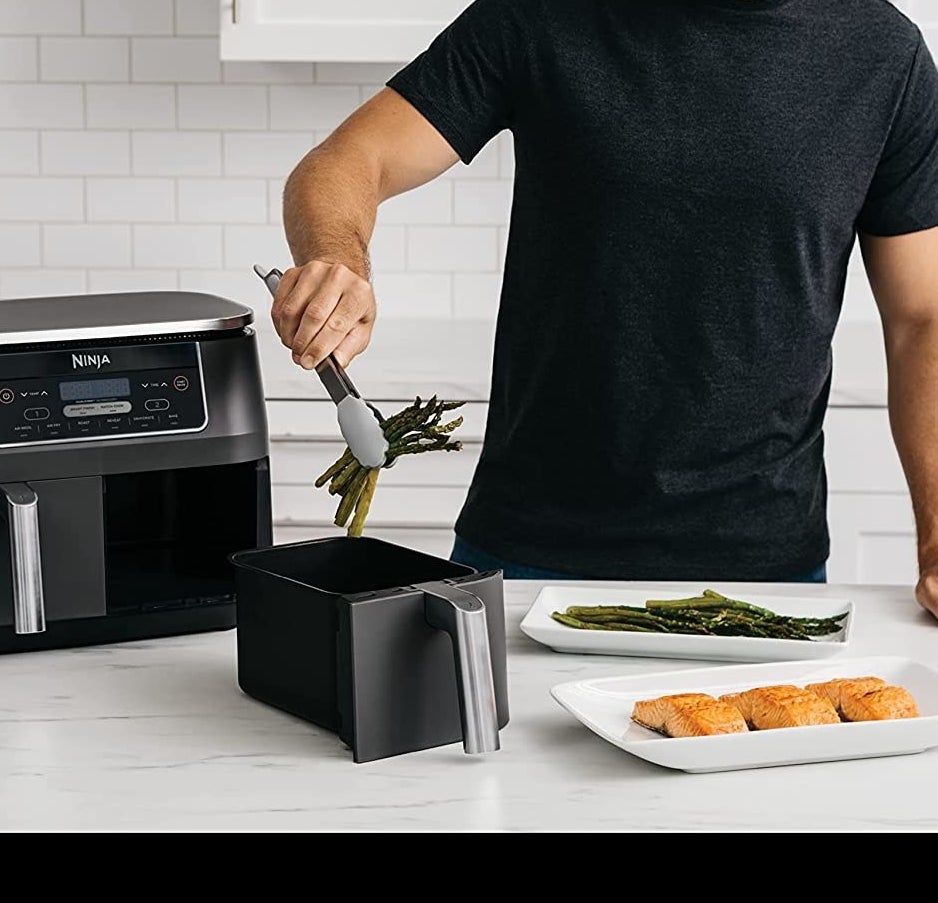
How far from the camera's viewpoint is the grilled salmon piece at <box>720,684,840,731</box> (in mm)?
1109

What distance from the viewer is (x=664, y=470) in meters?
1.92

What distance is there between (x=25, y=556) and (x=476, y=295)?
2.17 metres

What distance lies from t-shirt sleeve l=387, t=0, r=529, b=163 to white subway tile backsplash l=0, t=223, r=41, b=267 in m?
1.72

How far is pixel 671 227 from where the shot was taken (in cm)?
189

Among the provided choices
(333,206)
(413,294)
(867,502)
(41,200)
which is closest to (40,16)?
(41,200)

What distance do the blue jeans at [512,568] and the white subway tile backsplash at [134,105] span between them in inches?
67.4

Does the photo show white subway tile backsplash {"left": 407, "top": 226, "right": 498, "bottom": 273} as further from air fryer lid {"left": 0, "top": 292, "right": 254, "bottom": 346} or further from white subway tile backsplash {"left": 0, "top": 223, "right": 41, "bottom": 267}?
air fryer lid {"left": 0, "top": 292, "right": 254, "bottom": 346}

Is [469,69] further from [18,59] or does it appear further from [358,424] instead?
[18,59]

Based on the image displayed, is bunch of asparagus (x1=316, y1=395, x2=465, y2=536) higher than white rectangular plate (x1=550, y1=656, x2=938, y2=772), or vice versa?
bunch of asparagus (x1=316, y1=395, x2=465, y2=536)

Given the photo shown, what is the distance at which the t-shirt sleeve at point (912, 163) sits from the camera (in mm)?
1939

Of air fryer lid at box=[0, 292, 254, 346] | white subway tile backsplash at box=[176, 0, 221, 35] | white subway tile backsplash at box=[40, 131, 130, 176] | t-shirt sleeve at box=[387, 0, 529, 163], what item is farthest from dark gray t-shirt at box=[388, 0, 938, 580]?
white subway tile backsplash at box=[40, 131, 130, 176]

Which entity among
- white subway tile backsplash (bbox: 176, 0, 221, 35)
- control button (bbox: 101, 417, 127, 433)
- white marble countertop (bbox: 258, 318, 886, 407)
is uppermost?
white subway tile backsplash (bbox: 176, 0, 221, 35)
